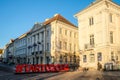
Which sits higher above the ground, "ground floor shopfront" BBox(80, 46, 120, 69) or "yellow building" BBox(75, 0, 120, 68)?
"yellow building" BBox(75, 0, 120, 68)

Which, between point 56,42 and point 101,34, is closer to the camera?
point 101,34

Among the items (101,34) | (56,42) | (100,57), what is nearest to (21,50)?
(56,42)

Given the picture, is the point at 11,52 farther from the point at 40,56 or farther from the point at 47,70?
the point at 47,70

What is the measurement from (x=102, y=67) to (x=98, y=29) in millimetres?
7615

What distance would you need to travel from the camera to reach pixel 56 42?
152 ft

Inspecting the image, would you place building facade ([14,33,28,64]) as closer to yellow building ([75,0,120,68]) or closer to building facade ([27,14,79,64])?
building facade ([27,14,79,64])

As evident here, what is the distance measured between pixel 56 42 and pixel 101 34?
14448 millimetres

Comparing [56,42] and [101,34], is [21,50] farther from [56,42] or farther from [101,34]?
[101,34]

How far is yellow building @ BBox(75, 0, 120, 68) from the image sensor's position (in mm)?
33938

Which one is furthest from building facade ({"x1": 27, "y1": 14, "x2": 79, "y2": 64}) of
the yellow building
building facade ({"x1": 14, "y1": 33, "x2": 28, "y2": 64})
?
building facade ({"x1": 14, "y1": 33, "x2": 28, "y2": 64})

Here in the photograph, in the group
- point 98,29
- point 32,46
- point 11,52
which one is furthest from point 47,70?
point 11,52

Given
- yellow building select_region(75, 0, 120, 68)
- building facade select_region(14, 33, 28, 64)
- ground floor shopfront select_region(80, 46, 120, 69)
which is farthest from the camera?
building facade select_region(14, 33, 28, 64)

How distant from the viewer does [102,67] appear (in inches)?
1310

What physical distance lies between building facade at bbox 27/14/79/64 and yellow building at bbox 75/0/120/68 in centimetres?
851
